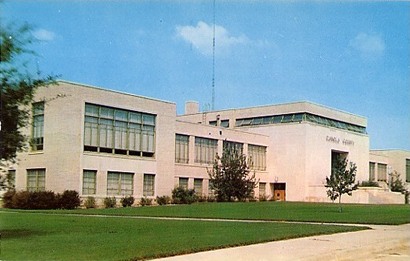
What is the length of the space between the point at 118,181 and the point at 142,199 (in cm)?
274

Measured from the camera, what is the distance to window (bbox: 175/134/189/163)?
56344mm

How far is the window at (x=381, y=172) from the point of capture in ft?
302

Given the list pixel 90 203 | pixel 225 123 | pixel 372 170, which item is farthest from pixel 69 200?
pixel 372 170

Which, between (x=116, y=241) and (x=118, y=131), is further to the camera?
(x=118, y=131)

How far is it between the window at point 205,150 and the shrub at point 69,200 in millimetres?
17969

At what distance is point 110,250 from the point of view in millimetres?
13680

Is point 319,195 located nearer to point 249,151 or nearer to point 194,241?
point 249,151

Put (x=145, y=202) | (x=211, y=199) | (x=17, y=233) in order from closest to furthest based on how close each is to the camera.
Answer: (x=17, y=233), (x=145, y=202), (x=211, y=199)

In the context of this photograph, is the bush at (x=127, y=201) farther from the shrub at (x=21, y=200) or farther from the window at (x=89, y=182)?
the shrub at (x=21, y=200)

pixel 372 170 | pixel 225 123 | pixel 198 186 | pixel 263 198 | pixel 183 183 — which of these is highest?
pixel 225 123

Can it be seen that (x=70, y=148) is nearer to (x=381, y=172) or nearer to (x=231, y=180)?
(x=231, y=180)

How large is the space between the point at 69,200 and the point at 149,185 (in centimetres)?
992

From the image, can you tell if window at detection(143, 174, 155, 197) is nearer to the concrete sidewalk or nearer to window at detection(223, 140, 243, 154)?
window at detection(223, 140, 243, 154)

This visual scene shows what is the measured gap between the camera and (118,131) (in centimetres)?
4847
